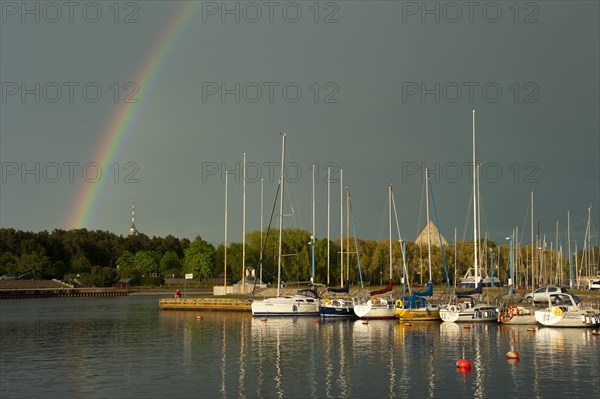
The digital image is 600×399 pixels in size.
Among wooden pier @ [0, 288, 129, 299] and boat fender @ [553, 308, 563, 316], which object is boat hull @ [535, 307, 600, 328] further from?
wooden pier @ [0, 288, 129, 299]

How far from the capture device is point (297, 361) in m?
46.0

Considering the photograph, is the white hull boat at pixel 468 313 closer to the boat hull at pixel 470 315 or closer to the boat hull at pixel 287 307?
the boat hull at pixel 470 315

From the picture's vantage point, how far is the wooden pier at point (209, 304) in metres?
91.9

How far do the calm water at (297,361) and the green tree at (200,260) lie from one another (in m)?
102

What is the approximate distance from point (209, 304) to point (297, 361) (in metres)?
51.5

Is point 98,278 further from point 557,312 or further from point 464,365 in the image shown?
point 464,365

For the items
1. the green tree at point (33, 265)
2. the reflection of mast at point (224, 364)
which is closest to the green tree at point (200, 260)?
the green tree at point (33, 265)

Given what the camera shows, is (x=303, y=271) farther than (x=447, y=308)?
Yes

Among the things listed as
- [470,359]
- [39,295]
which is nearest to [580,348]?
[470,359]

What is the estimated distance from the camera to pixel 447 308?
2758 inches

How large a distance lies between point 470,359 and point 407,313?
26560 millimetres

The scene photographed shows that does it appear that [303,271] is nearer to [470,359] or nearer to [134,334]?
[134,334]

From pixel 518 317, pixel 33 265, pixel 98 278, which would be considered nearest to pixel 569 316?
pixel 518 317

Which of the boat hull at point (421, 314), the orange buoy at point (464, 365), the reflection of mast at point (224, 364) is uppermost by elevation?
the boat hull at point (421, 314)
